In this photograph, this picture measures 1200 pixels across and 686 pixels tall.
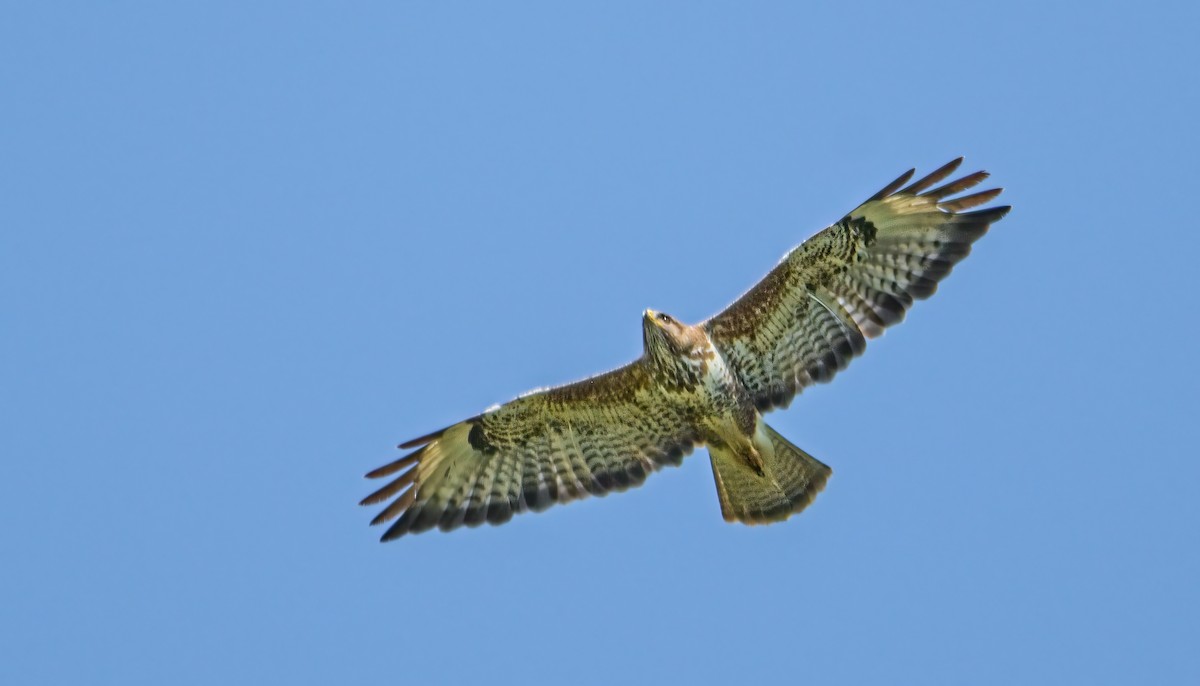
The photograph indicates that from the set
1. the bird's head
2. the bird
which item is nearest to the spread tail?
the bird

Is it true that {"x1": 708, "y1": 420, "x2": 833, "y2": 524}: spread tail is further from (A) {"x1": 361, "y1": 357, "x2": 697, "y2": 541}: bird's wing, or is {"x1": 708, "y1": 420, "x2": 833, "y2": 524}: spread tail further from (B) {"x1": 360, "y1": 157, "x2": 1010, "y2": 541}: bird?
(A) {"x1": 361, "y1": 357, "x2": 697, "y2": 541}: bird's wing

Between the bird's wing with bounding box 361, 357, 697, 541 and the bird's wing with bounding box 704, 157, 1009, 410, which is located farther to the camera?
the bird's wing with bounding box 361, 357, 697, 541

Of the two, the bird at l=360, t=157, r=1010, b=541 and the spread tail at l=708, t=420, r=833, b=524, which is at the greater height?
the bird at l=360, t=157, r=1010, b=541

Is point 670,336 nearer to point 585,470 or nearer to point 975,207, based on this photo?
point 585,470

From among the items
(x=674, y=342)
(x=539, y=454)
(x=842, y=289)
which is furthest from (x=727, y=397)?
(x=539, y=454)

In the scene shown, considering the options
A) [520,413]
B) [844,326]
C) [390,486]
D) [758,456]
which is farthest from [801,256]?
[390,486]

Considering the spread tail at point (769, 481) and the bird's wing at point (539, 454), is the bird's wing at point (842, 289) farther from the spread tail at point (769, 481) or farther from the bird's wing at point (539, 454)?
the bird's wing at point (539, 454)
